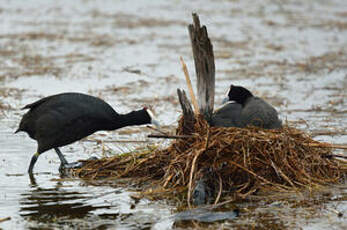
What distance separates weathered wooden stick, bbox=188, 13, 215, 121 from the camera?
7.14m

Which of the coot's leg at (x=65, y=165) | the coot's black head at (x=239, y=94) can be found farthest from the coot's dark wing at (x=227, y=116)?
the coot's leg at (x=65, y=165)

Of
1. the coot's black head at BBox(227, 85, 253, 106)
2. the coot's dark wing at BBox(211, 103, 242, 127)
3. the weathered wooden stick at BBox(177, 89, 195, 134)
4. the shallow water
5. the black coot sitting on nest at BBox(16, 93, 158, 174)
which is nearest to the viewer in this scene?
the shallow water

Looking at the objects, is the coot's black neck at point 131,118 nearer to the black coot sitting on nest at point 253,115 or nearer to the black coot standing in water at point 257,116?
the black coot sitting on nest at point 253,115

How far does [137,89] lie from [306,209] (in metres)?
6.82

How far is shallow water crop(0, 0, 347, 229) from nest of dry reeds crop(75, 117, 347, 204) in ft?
1.20

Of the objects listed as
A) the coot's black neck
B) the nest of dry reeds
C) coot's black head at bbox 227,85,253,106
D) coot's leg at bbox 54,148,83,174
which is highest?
coot's black head at bbox 227,85,253,106

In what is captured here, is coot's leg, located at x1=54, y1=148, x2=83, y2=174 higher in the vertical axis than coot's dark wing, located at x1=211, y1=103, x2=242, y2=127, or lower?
lower

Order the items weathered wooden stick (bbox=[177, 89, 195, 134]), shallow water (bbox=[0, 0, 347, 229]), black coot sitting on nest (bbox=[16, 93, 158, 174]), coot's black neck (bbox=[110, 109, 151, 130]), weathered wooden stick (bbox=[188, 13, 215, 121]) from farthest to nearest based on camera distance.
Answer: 1. coot's black neck (bbox=[110, 109, 151, 130])
2. black coot sitting on nest (bbox=[16, 93, 158, 174])
3. weathered wooden stick (bbox=[188, 13, 215, 121])
4. weathered wooden stick (bbox=[177, 89, 195, 134])
5. shallow water (bbox=[0, 0, 347, 229])

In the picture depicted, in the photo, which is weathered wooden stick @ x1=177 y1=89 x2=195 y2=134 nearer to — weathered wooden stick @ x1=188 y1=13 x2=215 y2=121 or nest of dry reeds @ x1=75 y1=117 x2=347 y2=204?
nest of dry reeds @ x1=75 y1=117 x2=347 y2=204

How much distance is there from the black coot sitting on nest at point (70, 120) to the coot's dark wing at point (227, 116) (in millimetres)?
672

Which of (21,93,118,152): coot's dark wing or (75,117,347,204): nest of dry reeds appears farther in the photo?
(21,93,118,152): coot's dark wing

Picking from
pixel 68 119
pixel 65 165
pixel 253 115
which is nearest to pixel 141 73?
pixel 68 119

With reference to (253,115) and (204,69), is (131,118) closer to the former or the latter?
(204,69)

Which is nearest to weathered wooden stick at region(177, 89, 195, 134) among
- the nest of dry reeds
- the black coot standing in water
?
the nest of dry reeds
